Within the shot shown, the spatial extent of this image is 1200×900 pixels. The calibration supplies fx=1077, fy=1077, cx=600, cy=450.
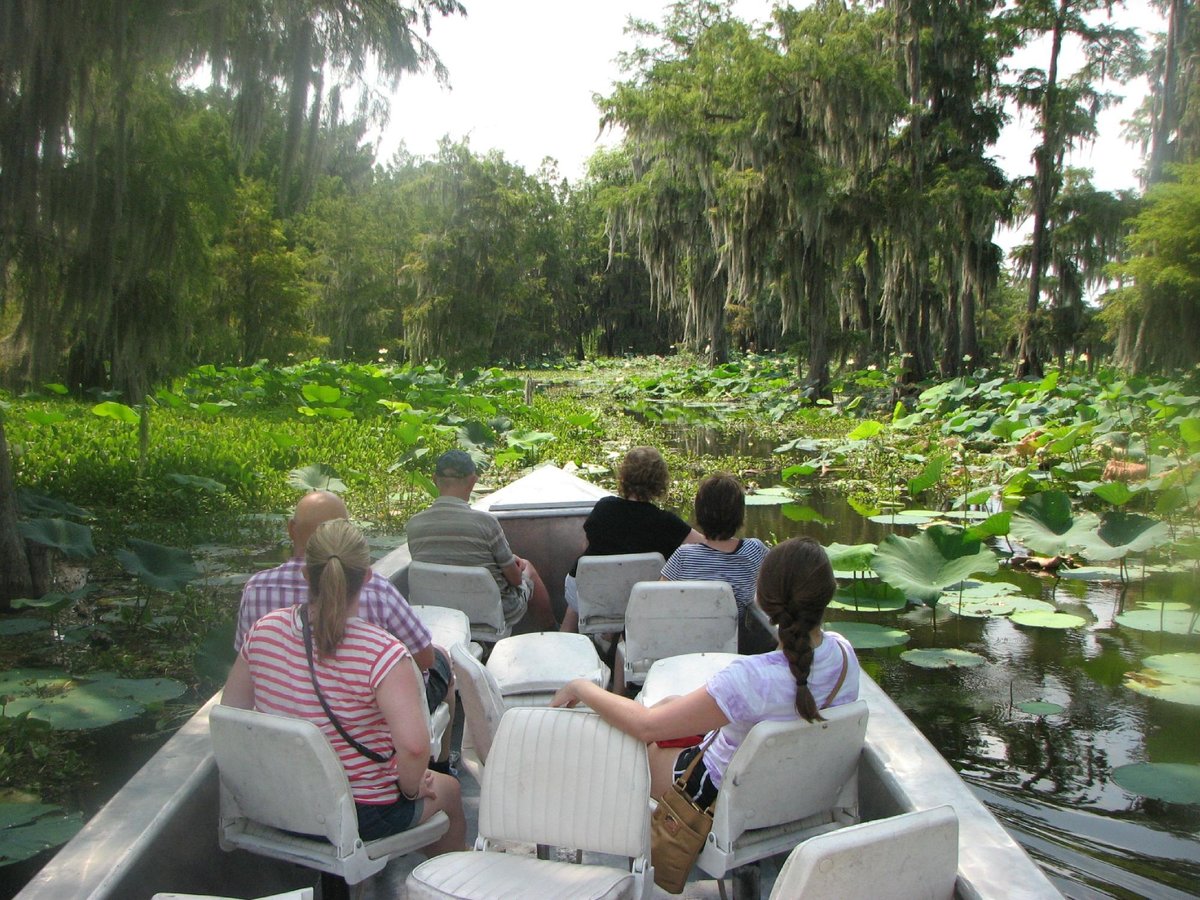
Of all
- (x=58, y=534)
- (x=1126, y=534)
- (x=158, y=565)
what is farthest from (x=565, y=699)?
(x=1126, y=534)

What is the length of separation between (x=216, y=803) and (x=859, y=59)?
68.9 feet

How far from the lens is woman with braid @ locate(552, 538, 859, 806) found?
7.59 feet

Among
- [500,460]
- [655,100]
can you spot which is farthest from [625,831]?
[655,100]

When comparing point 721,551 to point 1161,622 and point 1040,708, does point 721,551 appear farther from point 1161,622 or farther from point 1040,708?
point 1161,622

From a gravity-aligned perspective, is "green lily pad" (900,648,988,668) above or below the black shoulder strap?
below

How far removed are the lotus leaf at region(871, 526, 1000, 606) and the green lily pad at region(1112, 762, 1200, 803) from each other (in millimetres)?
1643

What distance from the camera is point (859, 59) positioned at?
2089 cm

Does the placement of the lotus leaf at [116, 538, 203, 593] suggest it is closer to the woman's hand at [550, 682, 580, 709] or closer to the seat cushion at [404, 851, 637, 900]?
the woman's hand at [550, 682, 580, 709]

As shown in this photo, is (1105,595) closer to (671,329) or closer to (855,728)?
(855,728)

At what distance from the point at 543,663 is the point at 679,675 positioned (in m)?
0.61

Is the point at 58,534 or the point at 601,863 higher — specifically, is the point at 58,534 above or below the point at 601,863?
above

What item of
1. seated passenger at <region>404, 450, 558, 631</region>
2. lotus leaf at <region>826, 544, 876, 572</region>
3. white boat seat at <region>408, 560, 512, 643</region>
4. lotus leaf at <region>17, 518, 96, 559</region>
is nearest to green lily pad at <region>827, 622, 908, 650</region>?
lotus leaf at <region>826, 544, 876, 572</region>

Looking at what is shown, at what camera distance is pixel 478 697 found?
2689 millimetres

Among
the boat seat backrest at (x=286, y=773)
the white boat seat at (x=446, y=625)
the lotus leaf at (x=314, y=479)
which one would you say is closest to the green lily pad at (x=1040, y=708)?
the white boat seat at (x=446, y=625)
